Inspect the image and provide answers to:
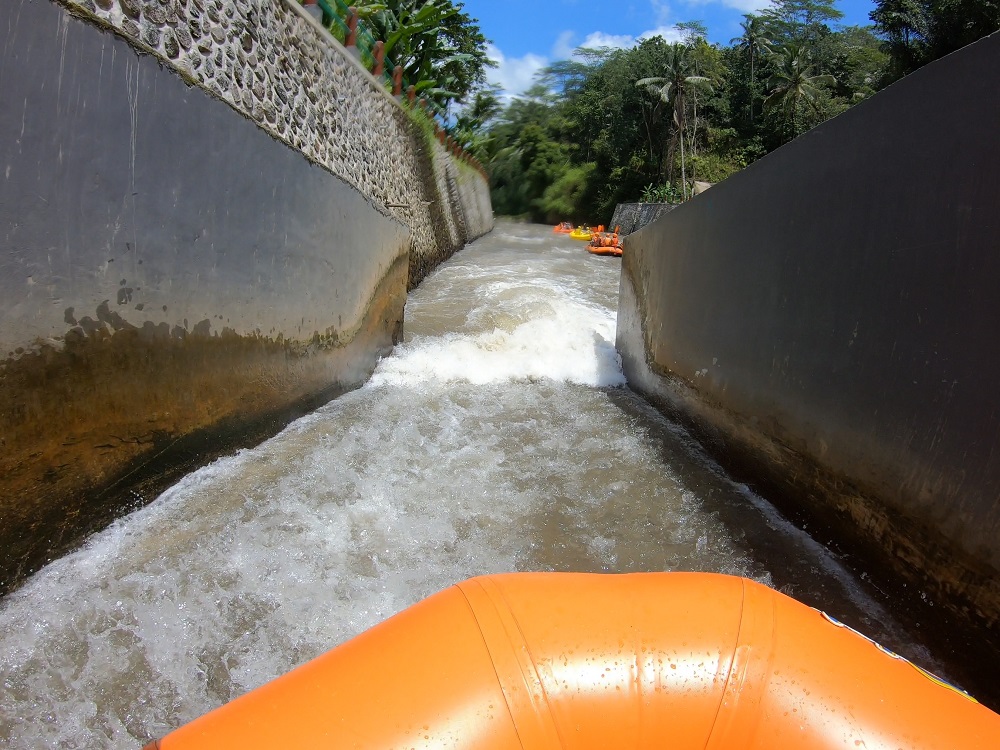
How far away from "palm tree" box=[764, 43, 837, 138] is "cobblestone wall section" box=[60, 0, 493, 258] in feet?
84.2

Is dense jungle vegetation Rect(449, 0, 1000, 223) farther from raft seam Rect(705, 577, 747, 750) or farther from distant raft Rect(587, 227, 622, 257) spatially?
raft seam Rect(705, 577, 747, 750)

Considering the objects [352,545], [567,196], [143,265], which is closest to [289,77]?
[143,265]

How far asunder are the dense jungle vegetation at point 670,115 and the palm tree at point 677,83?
0.20 ft

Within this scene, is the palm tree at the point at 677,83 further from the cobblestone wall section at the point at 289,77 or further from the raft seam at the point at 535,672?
the raft seam at the point at 535,672

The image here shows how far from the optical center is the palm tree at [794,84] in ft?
94.6

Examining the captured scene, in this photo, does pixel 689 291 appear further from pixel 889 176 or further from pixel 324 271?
pixel 324 271

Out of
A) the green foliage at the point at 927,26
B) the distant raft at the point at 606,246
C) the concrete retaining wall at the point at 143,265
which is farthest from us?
the green foliage at the point at 927,26

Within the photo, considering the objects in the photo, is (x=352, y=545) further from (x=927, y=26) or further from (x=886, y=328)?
(x=927, y=26)

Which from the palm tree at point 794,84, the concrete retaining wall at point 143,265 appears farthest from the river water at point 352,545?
the palm tree at point 794,84

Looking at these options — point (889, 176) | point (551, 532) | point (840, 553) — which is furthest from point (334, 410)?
point (889, 176)

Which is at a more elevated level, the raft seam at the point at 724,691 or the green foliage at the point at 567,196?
the green foliage at the point at 567,196

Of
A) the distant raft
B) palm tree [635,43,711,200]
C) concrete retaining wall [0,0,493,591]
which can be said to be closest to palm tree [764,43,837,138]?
palm tree [635,43,711,200]

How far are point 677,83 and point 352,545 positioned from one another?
32024 mm

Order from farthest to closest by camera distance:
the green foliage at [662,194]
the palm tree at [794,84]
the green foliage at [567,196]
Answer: the green foliage at [567,196] → the palm tree at [794,84] → the green foliage at [662,194]
